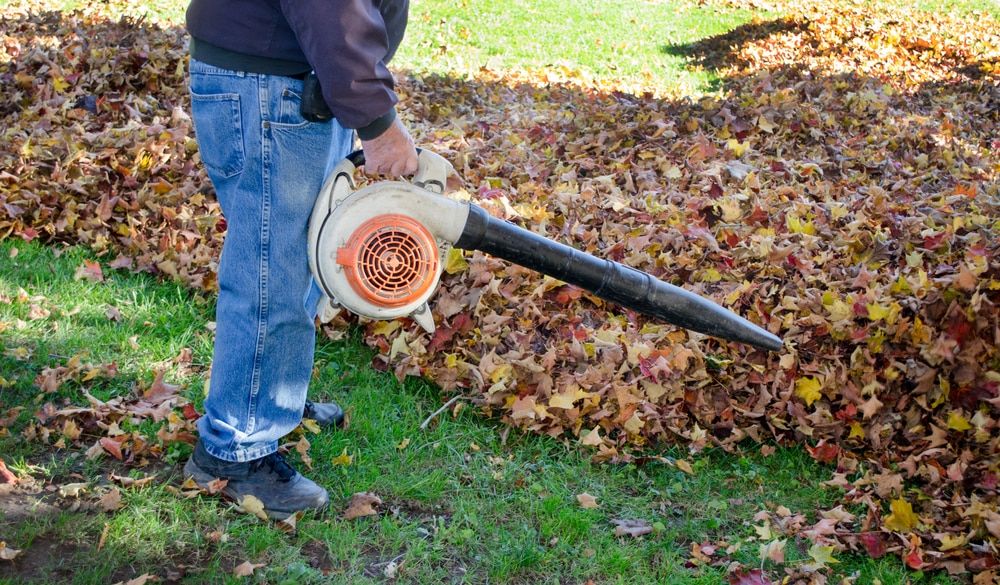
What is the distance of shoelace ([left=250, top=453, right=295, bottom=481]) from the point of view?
2758mm

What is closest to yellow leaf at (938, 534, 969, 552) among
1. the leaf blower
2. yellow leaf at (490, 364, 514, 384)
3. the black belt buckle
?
the leaf blower

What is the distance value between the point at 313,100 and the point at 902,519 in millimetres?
2296

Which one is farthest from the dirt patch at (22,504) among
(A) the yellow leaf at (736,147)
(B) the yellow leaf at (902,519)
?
(A) the yellow leaf at (736,147)

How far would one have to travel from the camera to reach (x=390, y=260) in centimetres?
247

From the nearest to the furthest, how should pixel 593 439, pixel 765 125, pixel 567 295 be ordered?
1. pixel 593 439
2. pixel 567 295
3. pixel 765 125

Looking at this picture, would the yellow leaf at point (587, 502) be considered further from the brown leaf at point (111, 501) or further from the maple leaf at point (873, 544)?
the brown leaf at point (111, 501)

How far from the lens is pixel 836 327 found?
3570 millimetres

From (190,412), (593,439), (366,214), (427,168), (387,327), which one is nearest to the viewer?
(366,214)

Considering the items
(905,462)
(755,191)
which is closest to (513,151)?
(755,191)

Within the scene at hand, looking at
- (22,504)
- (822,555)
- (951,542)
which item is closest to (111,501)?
(22,504)

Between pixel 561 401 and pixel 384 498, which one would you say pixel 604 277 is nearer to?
pixel 561 401

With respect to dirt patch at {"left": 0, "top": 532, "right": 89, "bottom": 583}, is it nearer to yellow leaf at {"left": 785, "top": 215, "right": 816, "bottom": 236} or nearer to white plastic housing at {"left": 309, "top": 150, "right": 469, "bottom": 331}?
white plastic housing at {"left": 309, "top": 150, "right": 469, "bottom": 331}

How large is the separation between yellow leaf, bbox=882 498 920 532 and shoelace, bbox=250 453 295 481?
77.5 inches

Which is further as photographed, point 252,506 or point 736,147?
point 736,147
